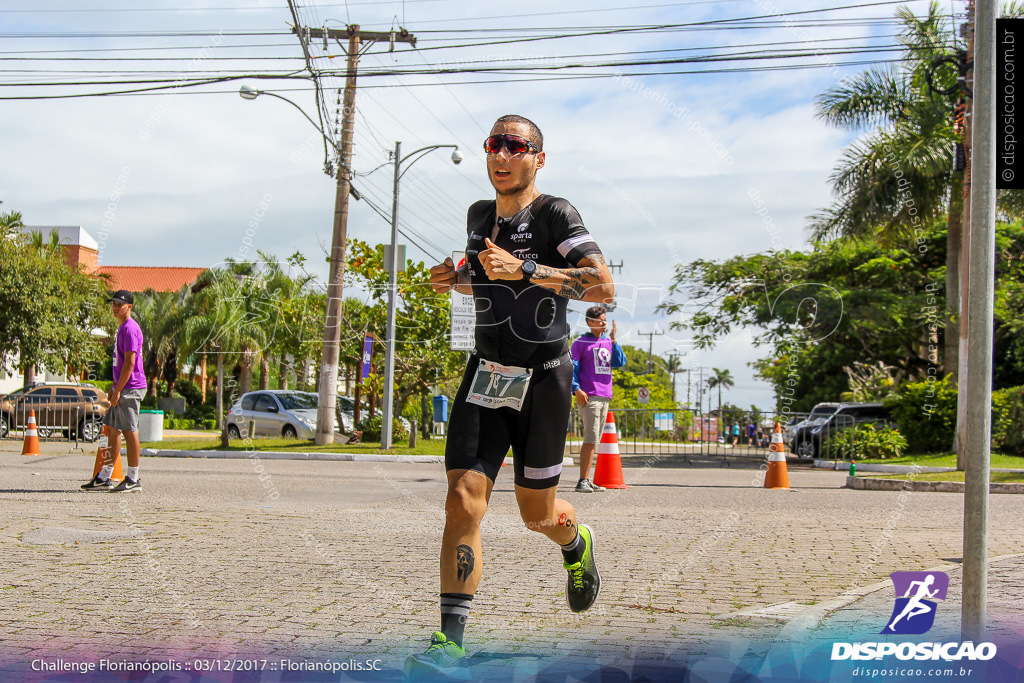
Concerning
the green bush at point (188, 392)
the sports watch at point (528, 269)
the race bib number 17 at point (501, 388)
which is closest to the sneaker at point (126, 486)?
the race bib number 17 at point (501, 388)

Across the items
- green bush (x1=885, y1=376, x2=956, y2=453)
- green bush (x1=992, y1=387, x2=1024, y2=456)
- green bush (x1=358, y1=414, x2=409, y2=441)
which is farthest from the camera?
green bush (x1=358, y1=414, x2=409, y2=441)

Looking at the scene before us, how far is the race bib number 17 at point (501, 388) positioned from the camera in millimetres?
3830

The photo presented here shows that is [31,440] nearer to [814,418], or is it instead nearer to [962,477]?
[962,477]

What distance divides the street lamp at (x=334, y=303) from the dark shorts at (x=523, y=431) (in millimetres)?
18441

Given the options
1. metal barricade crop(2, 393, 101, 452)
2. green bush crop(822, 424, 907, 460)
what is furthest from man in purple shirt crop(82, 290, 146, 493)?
metal barricade crop(2, 393, 101, 452)

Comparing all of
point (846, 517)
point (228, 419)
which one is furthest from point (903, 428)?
point (228, 419)

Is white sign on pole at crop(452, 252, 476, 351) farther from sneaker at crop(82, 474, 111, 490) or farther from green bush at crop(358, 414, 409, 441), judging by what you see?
sneaker at crop(82, 474, 111, 490)

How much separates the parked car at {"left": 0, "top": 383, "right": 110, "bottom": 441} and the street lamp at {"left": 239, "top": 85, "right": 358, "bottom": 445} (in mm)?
6363

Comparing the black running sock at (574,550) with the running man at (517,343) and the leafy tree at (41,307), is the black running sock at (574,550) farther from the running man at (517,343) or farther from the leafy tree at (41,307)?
the leafy tree at (41,307)

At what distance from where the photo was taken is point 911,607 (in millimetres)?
4023

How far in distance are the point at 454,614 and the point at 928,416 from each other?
1870 cm

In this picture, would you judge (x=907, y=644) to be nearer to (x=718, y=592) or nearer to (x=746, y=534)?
(x=718, y=592)

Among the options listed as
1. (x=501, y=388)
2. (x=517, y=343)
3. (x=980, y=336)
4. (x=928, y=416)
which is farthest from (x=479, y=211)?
(x=928, y=416)

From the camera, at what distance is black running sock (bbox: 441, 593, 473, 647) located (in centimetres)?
345
